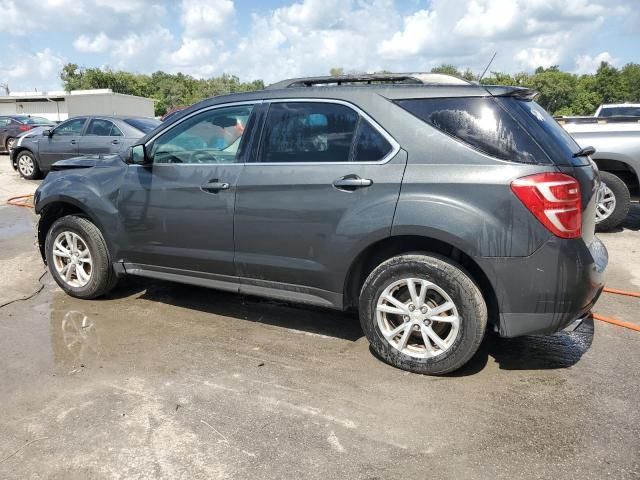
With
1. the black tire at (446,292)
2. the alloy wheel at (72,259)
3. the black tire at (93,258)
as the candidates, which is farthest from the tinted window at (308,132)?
the alloy wheel at (72,259)

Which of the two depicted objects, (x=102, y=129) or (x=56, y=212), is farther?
(x=102, y=129)

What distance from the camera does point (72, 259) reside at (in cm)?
502

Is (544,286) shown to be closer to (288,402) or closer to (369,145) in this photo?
(369,145)

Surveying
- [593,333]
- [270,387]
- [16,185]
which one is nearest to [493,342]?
[593,333]

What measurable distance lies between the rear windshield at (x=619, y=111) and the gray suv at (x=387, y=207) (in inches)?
417

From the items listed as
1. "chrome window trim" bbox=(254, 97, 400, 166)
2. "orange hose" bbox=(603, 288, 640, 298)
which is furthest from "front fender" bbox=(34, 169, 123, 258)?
"orange hose" bbox=(603, 288, 640, 298)

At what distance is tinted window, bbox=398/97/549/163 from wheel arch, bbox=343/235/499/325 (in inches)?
25.2

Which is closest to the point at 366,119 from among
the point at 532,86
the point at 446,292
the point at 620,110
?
the point at 446,292

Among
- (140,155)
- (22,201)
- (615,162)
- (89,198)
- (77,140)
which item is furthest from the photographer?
(77,140)

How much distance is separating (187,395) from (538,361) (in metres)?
2.36

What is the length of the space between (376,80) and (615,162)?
16.5 feet

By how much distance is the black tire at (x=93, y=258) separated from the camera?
15.9ft

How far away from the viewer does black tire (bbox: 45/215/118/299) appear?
4844 mm

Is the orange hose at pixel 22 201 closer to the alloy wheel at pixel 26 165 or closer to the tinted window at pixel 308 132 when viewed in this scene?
the alloy wheel at pixel 26 165
